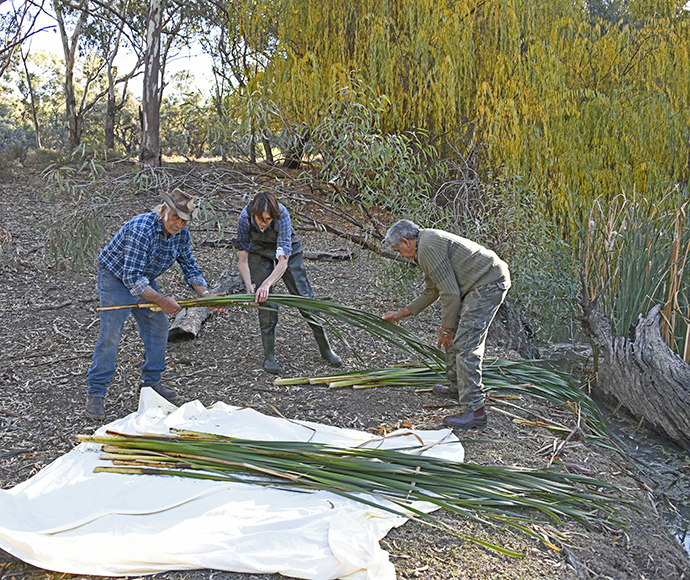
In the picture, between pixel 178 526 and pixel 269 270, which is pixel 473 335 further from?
pixel 178 526

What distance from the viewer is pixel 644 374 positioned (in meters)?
4.30

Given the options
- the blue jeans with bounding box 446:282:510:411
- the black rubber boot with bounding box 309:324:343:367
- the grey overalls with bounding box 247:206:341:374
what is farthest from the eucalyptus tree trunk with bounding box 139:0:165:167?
the blue jeans with bounding box 446:282:510:411

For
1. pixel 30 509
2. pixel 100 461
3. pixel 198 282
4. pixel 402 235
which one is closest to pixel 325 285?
pixel 198 282

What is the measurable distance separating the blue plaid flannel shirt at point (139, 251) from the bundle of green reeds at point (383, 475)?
949mm

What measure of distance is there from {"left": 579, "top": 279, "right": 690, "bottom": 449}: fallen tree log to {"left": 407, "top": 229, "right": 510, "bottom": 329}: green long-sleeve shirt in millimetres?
1541

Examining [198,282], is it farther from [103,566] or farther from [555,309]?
[555,309]

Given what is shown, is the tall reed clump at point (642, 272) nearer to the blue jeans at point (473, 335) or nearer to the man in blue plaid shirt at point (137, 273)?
the blue jeans at point (473, 335)

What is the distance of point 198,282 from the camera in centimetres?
388

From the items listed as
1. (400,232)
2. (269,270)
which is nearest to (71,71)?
(269,270)

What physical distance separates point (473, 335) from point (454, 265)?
0.42 metres

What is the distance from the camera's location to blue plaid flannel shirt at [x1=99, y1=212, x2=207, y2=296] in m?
3.42

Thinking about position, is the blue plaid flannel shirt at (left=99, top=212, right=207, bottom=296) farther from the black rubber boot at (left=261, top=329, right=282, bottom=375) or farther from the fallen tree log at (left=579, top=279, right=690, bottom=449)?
the fallen tree log at (left=579, top=279, right=690, bottom=449)

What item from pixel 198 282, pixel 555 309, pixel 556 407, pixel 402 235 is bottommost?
pixel 556 407

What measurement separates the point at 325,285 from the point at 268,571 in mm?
4933
